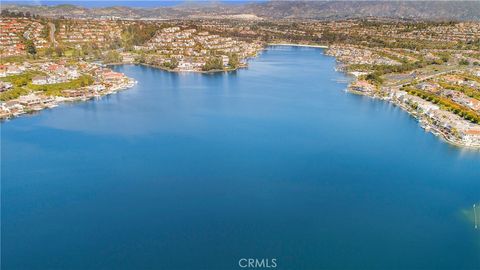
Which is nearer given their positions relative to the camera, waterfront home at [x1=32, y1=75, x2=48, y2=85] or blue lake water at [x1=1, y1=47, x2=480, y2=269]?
blue lake water at [x1=1, y1=47, x2=480, y2=269]

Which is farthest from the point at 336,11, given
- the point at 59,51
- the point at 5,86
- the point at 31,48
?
the point at 5,86

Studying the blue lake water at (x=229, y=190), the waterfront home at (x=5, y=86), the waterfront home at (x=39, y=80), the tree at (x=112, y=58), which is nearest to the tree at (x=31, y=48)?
the tree at (x=112, y=58)

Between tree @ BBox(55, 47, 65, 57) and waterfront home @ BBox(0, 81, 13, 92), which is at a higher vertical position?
tree @ BBox(55, 47, 65, 57)

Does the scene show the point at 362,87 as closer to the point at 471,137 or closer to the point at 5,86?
the point at 471,137

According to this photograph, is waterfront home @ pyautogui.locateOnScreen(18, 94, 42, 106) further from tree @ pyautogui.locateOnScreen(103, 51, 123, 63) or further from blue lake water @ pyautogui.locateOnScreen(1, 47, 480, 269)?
tree @ pyautogui.locateOnScreen(103, 51, 123, 63)

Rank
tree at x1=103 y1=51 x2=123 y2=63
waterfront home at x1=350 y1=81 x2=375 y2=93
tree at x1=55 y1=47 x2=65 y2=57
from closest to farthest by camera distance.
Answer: waterfront home at x1=350 y1=81 x2=375 y2=93 < tree at x1=55 y1=47 x2=65 y2=57 < tree at x1=103 y1=51 x2=123 y2=63

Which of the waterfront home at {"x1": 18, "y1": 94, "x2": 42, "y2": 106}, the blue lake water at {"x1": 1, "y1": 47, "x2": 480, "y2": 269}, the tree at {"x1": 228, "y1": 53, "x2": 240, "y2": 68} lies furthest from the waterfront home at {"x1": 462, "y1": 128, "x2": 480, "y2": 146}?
the waterfront home at {"x1": 18, "y1": 94, "x2": 42, "y2": 106}

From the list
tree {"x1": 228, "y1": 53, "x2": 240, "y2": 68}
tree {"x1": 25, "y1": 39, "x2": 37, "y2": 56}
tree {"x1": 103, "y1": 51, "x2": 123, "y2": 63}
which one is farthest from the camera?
tree {"x1": 103, "y1": 51, "x2": 123, "y2": 63}

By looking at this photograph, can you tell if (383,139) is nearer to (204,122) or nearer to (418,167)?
(418,167)

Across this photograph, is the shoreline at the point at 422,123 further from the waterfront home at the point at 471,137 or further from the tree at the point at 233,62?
the tree at the point at 233,62
